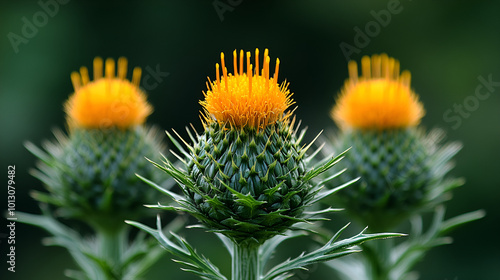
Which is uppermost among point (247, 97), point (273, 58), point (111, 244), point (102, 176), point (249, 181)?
point (273, 58)

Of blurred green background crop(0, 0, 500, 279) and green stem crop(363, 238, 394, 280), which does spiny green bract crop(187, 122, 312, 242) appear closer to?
green stem crop(363, 238, 394, 280)

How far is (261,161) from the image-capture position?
2545 millimetres

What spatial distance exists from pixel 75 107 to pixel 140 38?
398 centimetres

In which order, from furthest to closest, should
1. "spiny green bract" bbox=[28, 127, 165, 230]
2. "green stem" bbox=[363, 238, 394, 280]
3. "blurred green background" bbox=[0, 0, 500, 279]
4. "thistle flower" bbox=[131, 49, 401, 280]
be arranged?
1. "blurred green background" bbox=[0, 0, 500, 279]
2. "spiny green bract" bbox=[28, 127, 165, 230]
3. "green stem" bbox=[363, 238, 394, 280]
4. "thistle flower" bbox=[131, 49, 401, 280]

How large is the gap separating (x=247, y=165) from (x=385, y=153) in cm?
173

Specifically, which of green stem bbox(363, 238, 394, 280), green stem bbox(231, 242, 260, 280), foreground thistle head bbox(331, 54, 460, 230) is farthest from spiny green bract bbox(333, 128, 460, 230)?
green stem bbox(231, 242, 260, 280)

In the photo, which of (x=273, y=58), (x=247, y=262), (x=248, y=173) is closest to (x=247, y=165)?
(x=248, y=173)

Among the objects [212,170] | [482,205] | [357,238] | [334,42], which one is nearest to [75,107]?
[212,170]

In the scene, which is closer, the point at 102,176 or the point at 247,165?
the point at 247,165

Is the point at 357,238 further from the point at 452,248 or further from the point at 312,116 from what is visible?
the point at 452,248

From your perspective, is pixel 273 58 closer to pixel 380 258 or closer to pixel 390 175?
pixel 390 175

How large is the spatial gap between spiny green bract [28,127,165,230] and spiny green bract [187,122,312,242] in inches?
51.9

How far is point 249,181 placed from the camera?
8.23ft

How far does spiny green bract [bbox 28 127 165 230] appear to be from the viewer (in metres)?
3.83
